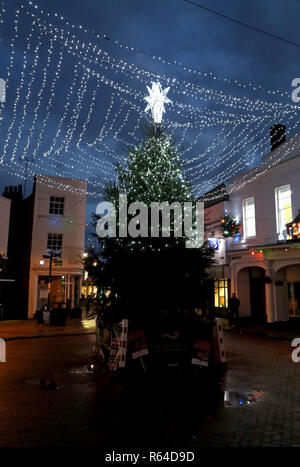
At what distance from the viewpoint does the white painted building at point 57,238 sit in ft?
89.7

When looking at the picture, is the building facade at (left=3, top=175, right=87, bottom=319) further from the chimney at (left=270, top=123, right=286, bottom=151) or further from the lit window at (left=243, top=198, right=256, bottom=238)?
the chimney at (left=270, top=123, right=286, bottom=151)

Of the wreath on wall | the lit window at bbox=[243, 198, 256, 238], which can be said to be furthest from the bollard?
the lit window at bbox=[243, 198, 256, 238]

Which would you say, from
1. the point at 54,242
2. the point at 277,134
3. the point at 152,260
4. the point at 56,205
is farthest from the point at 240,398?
the point at 56,205

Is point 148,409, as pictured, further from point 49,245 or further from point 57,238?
point 57,238

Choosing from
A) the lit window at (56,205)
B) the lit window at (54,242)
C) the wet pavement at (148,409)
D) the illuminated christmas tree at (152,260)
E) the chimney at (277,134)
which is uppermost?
the chimney at (277,134)

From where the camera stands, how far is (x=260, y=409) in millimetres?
6266

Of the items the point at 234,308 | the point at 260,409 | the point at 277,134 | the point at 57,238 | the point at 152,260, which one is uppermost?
the point at 277,134

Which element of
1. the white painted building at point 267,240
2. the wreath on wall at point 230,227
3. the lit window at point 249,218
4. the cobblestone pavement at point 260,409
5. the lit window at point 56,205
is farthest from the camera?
the lit window at point 56,205

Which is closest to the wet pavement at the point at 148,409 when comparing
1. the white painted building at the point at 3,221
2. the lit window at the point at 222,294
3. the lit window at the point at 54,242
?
the lit window at the point at 222,294

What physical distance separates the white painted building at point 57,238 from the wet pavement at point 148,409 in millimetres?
17424

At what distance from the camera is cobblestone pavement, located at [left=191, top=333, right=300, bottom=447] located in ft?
16.3

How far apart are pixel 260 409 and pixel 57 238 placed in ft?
78.7

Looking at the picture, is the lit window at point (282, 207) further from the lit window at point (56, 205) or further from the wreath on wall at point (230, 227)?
the lit window at point (56, 205)

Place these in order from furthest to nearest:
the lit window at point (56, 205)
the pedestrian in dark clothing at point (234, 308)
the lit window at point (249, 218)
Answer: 1. the lit window at point (56, 205)
2. the lit window at point (249, 218)
3. the pedestrian in dark clothing at point (234, 308)
